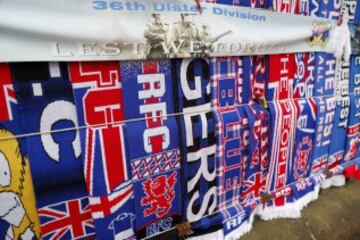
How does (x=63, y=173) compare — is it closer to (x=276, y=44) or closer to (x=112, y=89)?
(x=112, y=89)

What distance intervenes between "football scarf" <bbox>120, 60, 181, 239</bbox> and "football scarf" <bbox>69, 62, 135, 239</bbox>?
5 cm

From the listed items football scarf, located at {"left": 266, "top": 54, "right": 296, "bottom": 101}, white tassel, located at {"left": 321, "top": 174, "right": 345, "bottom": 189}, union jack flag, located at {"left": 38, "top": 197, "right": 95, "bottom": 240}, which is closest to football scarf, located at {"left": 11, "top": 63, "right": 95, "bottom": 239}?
union jack flag, located at {"left": 38, "top": 197, "right": 95, "bottom": 240}

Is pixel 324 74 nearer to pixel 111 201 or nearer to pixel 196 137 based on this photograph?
pixel 196 137

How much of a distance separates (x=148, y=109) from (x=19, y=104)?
0.56 m

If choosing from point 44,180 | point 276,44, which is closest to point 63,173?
point 44,180

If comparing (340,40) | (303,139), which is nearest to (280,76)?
(303,139)

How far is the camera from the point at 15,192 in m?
1.19

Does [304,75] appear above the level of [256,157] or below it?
above

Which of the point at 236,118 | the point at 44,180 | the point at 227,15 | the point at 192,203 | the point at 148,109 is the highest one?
the point at 227,15

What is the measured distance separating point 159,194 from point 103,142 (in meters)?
0.44

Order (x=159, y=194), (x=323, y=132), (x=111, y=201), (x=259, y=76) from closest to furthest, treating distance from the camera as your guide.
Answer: (x=111, y=201)
(x=159, y=194)
(x=259, y=76)
(x=323, y=132)

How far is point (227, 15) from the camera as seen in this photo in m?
1.51

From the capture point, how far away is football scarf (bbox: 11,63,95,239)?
115 cm

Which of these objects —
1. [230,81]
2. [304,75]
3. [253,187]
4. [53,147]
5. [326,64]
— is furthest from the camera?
[326,64]
